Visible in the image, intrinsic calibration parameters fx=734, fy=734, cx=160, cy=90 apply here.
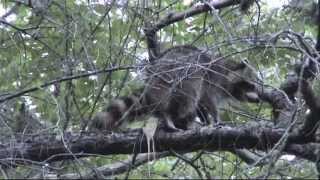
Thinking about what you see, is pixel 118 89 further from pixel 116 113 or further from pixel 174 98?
pixel 174 98

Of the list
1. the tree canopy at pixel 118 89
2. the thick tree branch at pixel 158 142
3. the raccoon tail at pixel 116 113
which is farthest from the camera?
the raccoon tail at pixel 116 113

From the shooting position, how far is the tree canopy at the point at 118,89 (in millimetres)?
4688

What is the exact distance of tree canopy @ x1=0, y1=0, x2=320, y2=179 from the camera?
469 centimetres

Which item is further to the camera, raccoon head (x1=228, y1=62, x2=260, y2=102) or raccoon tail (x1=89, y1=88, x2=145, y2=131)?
raccoon head (x1=228, y1=62, x2=260, y2=102)

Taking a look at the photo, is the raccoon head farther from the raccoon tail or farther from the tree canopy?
the raccoon tail

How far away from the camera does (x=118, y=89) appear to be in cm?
518

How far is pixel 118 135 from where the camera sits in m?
5.25

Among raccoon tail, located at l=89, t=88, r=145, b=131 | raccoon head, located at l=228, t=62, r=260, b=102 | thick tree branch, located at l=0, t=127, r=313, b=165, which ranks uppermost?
raccoon head, located at l=228, t=62, r=260, b=102

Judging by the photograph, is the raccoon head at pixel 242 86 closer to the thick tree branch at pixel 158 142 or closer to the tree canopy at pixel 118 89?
the tree canopy at pixel 118 89

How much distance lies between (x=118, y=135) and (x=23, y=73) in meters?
0.91

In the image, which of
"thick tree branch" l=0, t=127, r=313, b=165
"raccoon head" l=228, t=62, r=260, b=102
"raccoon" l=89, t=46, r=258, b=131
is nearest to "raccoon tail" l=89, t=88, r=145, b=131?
"raccoon" l=89, t=46, r=258, b=131

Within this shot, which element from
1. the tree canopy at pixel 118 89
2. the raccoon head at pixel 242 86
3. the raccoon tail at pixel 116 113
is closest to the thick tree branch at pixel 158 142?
the tree canopy at pixel 118 89

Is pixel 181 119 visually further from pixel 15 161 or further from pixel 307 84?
pixel 307 84

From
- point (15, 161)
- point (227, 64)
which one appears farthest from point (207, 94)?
Answer: point (15, 161)
